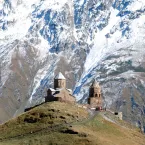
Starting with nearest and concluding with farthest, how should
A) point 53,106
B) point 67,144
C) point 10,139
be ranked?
point 67,144 → point 10,139 → point 53,106

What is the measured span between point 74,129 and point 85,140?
24.2 feet

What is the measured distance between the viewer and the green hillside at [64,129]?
171m

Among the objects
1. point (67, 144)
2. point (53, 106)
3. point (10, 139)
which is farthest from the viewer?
point (53, 106)

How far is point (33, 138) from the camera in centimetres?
17525

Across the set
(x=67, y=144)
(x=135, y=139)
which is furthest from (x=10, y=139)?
(x=135, y=139)

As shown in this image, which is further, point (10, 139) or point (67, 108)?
point (67, 108)

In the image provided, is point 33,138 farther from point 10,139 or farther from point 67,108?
point 67,108

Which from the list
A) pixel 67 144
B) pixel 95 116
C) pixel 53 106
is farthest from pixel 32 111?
pixel 67 144

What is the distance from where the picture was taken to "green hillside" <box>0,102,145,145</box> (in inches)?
6742

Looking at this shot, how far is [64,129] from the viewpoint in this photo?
582 ft

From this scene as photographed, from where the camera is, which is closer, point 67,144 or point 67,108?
point 67,144

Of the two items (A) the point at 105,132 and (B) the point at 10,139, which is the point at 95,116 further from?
(B) the point at 10,139

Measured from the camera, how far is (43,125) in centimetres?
18525

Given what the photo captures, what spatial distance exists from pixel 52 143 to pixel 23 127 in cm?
2079
